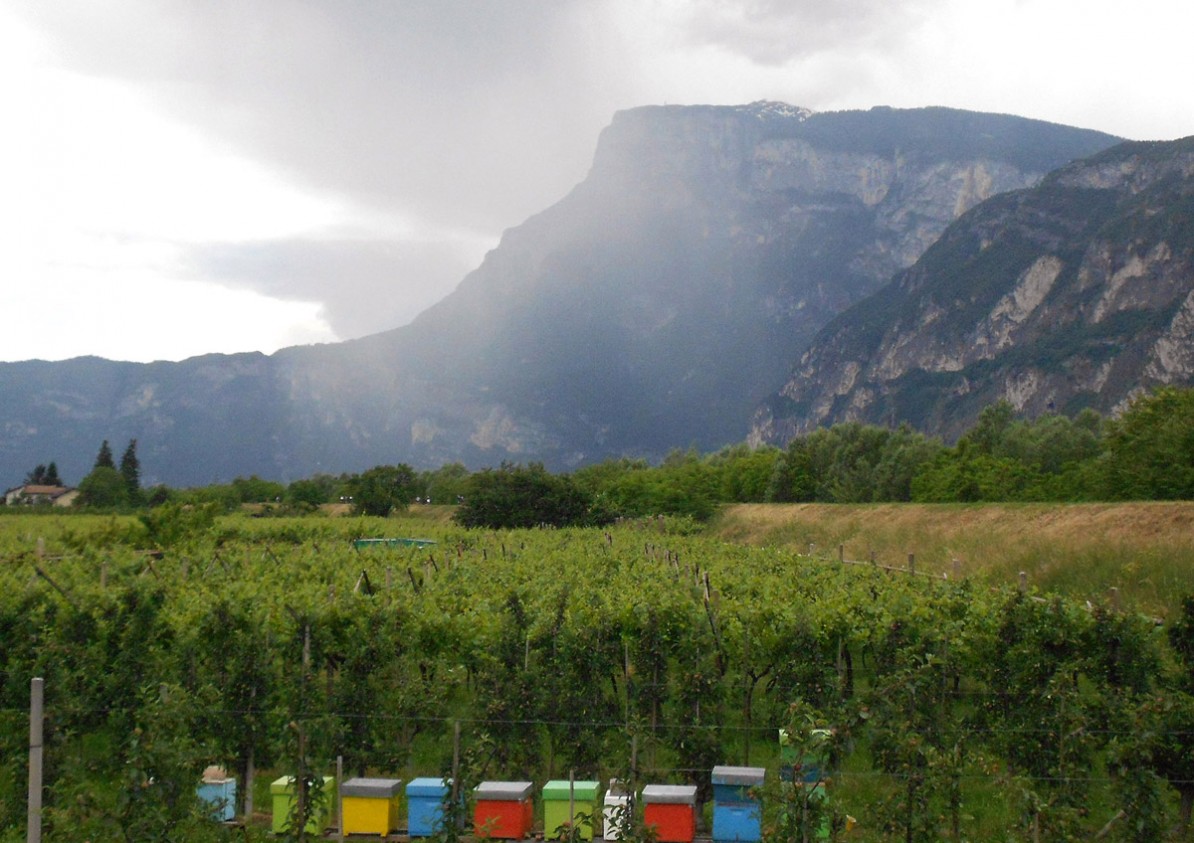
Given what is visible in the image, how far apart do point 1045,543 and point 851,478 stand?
178 ft

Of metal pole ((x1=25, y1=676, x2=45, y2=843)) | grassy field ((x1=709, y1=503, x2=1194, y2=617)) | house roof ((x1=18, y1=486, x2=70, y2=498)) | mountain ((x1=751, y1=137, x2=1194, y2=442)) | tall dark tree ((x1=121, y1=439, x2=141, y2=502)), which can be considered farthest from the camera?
mountain ((x1=751, y1=137, x2=1194, y2=442))

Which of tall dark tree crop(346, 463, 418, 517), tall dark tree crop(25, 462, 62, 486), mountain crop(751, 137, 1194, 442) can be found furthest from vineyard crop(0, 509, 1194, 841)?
mountain crop(751, 137, 1194, 442)

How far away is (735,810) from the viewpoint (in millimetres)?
11672

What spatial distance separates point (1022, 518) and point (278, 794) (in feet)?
109

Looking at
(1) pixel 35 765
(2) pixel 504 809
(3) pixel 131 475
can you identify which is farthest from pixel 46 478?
(2) pixel 504 809

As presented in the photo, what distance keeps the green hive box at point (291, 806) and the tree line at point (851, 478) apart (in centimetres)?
3815

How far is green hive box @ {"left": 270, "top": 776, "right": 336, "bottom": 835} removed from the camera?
11323mm

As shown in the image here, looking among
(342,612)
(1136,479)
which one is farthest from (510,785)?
(1136,479)

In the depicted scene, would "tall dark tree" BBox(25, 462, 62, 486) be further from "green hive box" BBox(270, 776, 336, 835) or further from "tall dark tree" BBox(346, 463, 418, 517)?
"green hive box" BBox(270, 776, 336, 835)

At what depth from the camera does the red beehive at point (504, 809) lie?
11.8 meters

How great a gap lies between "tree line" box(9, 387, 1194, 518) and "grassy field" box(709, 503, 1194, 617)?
34.4ft

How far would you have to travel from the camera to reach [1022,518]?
38375 millimetres

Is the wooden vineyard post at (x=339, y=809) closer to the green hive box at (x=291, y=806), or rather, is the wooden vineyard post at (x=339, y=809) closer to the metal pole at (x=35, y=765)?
the green hive box at (x=291, y=806)

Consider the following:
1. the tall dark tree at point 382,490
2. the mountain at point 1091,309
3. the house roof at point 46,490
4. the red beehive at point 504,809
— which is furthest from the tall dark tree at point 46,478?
the mountain at point 1091,309
